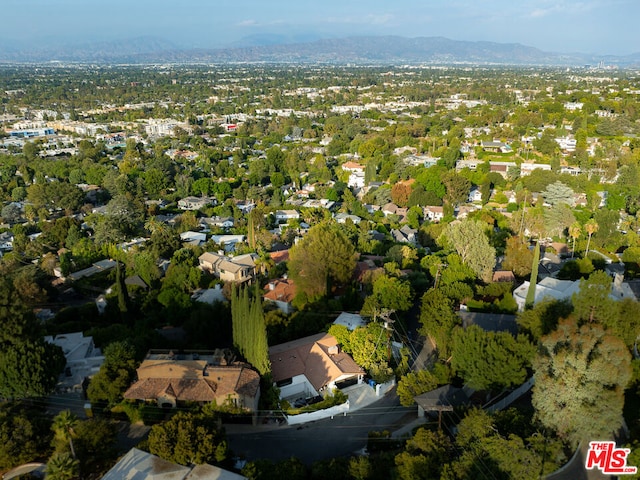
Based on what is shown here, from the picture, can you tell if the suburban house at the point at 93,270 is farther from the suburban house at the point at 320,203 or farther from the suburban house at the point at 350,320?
the suburban house at the point at 320,203

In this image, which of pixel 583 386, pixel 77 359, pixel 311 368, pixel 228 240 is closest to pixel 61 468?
pixel 77 359

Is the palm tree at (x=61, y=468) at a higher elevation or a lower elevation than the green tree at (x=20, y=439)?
higher

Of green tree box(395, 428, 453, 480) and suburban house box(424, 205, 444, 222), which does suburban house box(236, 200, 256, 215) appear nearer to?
suburban house box(424, 205, 444, 222)

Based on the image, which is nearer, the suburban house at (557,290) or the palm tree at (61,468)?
the palm tree at (61,468)

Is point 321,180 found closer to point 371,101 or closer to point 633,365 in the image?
point 633,365

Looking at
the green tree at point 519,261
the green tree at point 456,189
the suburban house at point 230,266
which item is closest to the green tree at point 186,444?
the suburban house at point 230,266

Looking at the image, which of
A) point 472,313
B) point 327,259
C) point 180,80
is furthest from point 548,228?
point 180,80

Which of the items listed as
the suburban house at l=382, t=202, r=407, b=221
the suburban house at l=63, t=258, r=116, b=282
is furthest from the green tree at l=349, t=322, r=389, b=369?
the suburban house at l=382, t=202, r=407, b=221
